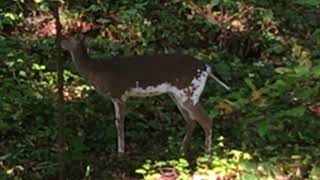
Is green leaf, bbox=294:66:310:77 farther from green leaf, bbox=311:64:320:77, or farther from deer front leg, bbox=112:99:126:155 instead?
deer front leg, bbox=112:99:126:155

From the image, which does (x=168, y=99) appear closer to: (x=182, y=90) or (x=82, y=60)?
(x=182, y=90)

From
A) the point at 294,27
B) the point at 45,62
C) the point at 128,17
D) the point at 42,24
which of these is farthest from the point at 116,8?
the point at 294,27

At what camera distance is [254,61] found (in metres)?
12.0

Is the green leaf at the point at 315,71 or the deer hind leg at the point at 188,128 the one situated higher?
the deer hind leg at the point at 188,128

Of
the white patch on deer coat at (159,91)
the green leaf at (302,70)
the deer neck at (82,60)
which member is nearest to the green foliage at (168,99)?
the green leaf at (302,70)

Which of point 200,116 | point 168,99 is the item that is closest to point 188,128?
point 200,116

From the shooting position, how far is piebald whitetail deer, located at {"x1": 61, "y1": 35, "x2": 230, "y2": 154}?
8109 mm

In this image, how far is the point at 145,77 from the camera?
26.6ft

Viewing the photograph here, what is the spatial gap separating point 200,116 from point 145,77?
0.76 meters

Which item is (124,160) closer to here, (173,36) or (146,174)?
(146,174)

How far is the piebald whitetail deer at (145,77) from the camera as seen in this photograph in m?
8.11

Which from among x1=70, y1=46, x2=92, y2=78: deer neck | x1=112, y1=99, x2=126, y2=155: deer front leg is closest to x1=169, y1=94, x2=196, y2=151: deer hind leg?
x1=112, y1=99, x2=126, y2=155: deer front leg

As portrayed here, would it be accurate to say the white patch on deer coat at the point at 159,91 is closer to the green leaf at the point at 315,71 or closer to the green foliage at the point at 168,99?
the green foliage at the point at 168,99

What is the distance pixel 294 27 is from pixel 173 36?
237 cm
